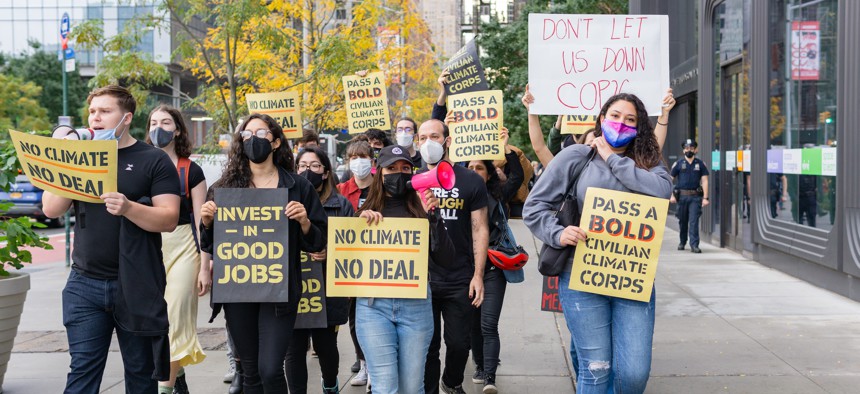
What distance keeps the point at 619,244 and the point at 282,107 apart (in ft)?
19.9

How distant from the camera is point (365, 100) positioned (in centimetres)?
1032

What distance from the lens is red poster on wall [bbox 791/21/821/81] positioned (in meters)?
10.8

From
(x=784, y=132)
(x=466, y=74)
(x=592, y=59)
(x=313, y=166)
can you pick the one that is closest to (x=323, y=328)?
(x=313, y=166)

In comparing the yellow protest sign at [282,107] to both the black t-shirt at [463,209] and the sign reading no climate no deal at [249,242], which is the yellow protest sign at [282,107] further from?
the sign reading no climate no deal at [249,242]

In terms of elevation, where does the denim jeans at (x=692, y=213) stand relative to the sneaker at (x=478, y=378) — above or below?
above

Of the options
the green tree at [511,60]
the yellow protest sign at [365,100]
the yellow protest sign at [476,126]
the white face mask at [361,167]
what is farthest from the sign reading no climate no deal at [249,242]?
the green tree at [511,60]

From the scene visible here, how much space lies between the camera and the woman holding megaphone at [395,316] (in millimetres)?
4520

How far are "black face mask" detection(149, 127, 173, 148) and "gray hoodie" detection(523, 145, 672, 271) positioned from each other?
264 centimetres

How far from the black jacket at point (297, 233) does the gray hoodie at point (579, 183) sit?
3.74ft

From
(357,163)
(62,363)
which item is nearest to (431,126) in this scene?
(357,163)

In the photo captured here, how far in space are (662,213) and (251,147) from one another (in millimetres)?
2181

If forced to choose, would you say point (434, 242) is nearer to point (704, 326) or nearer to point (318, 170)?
point (318, 170)

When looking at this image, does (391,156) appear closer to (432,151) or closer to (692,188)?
(432,151)

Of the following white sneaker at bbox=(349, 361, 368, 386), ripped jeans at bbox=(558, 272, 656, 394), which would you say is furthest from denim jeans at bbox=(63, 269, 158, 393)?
white sneaker at bbox=(349, 361, 368, 386)
